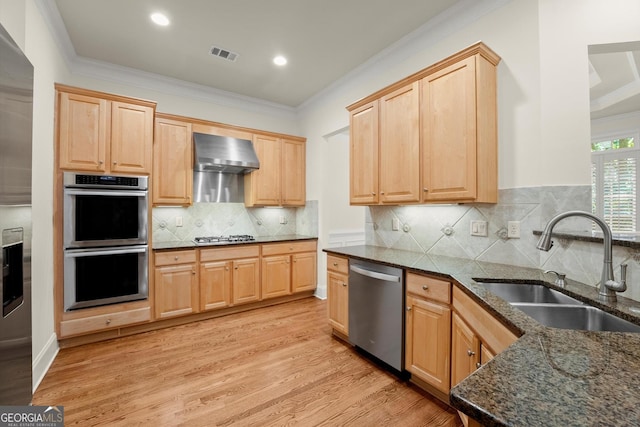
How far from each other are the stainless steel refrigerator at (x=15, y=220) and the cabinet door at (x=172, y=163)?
6.64ft

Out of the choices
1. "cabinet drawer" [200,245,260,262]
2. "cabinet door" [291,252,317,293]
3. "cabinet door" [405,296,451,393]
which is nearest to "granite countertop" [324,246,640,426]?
"cabinet door" [405,296,451,393]

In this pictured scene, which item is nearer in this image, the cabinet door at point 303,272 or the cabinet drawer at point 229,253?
the cabinet drawer at point 229,253

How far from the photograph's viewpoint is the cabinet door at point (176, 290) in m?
3.18

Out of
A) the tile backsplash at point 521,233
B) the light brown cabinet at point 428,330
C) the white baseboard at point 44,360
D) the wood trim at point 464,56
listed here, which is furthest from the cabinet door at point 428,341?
the white baseboard at point 44,360

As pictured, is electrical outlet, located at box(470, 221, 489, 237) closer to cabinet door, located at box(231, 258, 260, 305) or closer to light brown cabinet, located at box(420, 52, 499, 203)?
light brown cabinet, located at box(420, 52, 499, 203)

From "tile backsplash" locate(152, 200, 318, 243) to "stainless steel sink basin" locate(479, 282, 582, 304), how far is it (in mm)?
2918

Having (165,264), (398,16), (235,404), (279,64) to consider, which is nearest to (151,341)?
(165,264)

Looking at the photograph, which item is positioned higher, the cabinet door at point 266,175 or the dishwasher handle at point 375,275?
the cabinet door at point 266,175

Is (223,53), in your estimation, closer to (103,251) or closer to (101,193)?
(101,193)

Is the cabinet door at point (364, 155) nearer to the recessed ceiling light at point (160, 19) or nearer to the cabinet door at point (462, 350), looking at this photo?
the cabinet door at point (462, 350)

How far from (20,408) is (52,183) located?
207cm

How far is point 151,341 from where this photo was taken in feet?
9.62

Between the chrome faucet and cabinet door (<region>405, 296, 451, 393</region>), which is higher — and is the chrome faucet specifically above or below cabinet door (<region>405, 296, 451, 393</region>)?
above

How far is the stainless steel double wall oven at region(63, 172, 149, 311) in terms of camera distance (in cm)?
269
